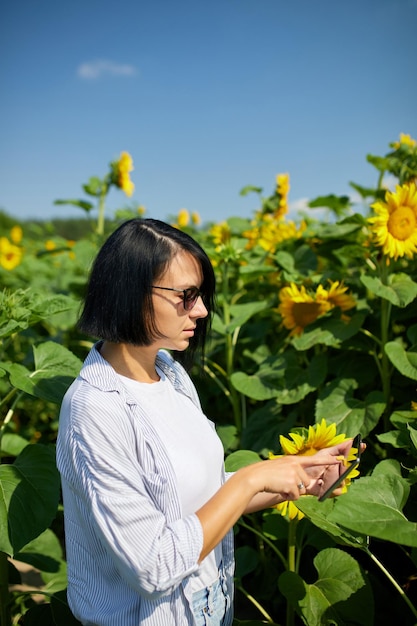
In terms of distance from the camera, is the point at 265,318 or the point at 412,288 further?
the point at 265,318

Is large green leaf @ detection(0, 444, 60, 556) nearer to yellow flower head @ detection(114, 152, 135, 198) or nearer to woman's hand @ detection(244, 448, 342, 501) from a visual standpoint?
woman's hand @ detection(244, 448, 342, 501)

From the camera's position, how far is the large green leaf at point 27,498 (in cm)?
150

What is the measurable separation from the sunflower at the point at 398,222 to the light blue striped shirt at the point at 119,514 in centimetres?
119

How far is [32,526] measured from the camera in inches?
60.1

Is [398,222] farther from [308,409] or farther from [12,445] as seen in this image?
[12,445]

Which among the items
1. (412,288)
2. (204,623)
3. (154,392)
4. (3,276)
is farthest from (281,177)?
(3,276)

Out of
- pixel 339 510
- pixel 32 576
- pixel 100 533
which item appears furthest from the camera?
pixel 32 576

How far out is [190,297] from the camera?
1.25 m

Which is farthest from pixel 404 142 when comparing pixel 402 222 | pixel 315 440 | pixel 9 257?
pixel 9 257

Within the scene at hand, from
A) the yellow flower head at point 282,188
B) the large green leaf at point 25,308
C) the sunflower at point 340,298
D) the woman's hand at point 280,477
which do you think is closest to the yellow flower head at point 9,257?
the yellow flower head at point 282,188

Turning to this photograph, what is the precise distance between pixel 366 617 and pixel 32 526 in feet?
2.84

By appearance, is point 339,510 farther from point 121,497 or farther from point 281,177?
point 281,177

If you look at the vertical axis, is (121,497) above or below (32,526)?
above

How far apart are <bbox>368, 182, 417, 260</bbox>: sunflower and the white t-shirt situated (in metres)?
1.03
